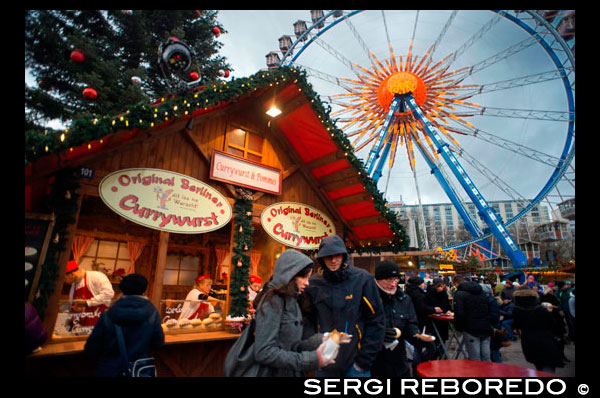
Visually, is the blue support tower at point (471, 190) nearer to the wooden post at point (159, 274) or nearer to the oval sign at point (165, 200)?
the oval sign at point (165, 200)

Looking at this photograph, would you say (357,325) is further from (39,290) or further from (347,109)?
(347,109)

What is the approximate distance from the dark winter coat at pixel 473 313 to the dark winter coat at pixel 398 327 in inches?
83.6

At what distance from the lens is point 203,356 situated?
13.9ft

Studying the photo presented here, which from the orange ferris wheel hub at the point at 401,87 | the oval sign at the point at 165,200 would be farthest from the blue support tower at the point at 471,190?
the oval sign at the point at 165,200

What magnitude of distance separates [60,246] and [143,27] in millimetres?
9327

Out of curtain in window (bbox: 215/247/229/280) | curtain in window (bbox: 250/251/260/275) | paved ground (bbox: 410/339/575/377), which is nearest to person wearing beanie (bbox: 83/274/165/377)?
curtain in window (bbox: 215/247/229/280)

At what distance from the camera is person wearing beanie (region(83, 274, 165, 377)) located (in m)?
2.59

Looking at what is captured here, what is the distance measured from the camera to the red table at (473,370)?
2529 millimetres

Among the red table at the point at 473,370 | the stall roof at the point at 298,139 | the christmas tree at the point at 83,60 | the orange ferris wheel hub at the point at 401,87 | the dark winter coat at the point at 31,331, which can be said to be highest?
the orange ferris wheel hub at the point at 401,87

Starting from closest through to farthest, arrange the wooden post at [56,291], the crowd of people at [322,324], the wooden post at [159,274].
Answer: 1. the crowd of people at [322,324]
2. the wooden post at [56,291]
3. the wooden post at [159,274]

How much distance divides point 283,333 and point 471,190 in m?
19.6

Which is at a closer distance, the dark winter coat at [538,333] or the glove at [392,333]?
the glove at [392,333]

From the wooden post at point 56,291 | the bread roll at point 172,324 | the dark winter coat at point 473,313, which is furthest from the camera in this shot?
the dark winter coat at point 473,313

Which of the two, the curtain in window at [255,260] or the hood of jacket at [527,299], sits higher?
the curtain in window at [255,260]
